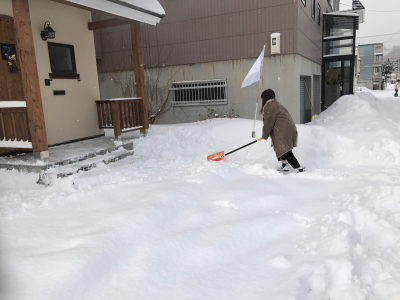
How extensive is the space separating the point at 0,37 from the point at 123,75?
6252 mm

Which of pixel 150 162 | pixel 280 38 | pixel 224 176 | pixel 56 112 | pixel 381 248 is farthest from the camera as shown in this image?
pixel 280 38

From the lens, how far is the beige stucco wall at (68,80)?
6508 mm

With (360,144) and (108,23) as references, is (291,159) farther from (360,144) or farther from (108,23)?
(108,23)

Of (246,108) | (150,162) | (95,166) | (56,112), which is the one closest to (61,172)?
(95,166)

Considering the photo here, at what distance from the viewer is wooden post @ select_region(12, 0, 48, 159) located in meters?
4.71

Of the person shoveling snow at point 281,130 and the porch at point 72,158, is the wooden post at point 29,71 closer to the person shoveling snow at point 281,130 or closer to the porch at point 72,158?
A: the porch at point 72,158

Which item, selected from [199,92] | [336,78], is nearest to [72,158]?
[199,92]

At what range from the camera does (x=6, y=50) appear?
19.3 ft

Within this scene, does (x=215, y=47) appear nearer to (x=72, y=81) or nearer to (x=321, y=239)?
(x=72, y=81)

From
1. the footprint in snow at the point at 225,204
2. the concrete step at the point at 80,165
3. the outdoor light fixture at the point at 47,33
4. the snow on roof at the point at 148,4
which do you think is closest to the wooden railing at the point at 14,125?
the concrete step at the point at 80,165

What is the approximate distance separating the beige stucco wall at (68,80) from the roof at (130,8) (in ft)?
4.58

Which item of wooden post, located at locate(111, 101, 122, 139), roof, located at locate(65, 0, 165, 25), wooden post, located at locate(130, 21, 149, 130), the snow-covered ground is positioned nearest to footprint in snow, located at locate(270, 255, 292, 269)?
the snow-covered ground

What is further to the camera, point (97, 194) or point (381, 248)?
point (97, 194)

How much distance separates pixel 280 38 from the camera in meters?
9.67
